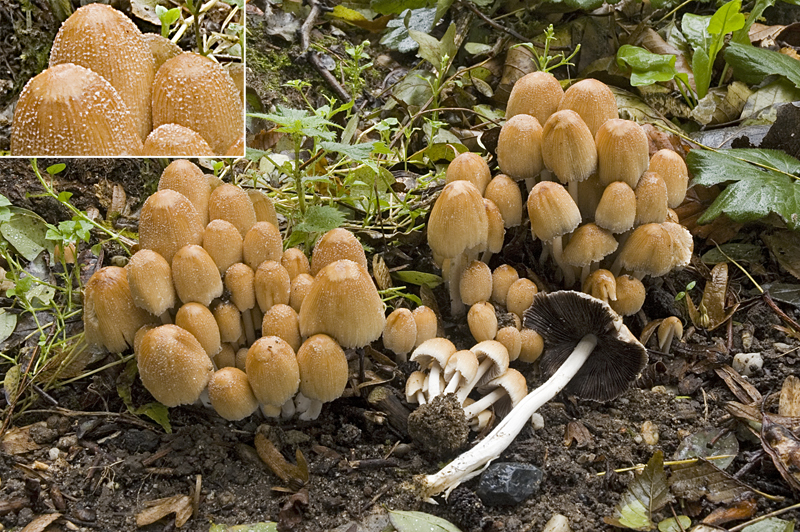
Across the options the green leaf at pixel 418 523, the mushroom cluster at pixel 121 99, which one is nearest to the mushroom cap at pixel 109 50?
the mushroom cluster at pixel 121 99

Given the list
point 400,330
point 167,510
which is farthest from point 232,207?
point 167,510

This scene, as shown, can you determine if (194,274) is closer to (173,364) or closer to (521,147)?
(173,364)

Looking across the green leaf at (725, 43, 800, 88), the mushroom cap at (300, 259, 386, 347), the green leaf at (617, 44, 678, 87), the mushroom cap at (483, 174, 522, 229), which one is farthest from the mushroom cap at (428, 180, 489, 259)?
the green leaf at (725, 43, 800, 88)

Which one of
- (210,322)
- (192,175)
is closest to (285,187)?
(192,175)

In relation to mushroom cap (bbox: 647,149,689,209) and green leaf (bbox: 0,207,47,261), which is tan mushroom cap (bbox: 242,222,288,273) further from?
mushroom cap (bbox: 647,149,689,209)

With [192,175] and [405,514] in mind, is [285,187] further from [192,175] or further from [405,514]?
[405,514]

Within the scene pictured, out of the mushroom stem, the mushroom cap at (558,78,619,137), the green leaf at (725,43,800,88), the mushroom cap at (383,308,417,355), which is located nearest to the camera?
the mushroom stem

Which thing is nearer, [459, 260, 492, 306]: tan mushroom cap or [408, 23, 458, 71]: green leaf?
[459, 260, 492, 306]: tan mushroom cap
